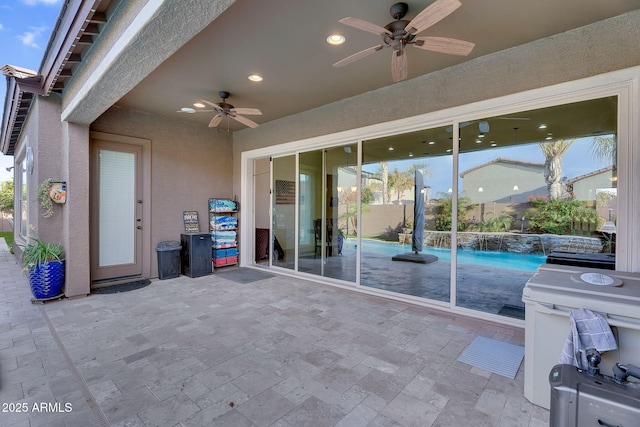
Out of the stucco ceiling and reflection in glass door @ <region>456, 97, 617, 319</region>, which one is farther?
reflection in glass door @ <region>456, 97, 617, 319</region>

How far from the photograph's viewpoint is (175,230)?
5.91 meters

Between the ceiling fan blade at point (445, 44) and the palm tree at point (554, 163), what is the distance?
78.0 inches

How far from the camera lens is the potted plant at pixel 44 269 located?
4.09 metres

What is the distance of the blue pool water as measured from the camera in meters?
4.13

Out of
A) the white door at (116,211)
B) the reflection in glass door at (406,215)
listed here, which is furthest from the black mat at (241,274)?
the reflection in glass door at (406,215)

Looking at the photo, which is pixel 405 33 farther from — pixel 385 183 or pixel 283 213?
pixel 283 213

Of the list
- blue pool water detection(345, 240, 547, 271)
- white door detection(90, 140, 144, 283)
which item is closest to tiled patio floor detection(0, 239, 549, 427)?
blue pool water detection(345, 240, 547, 271)

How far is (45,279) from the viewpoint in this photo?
13.5 ft

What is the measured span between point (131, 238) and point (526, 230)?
6.56 metres

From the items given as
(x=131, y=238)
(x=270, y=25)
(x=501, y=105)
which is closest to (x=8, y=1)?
(x=131, y=238)

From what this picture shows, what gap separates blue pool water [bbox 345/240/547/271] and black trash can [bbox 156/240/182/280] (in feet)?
10.6

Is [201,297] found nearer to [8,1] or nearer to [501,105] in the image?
[501,105]

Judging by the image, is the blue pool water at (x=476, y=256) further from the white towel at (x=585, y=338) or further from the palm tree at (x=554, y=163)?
the white towel at (x=585, y=338)

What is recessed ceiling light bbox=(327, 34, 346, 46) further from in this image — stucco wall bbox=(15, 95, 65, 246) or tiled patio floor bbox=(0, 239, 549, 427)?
stucco wall bbox=(15, 95, 65, 246)
